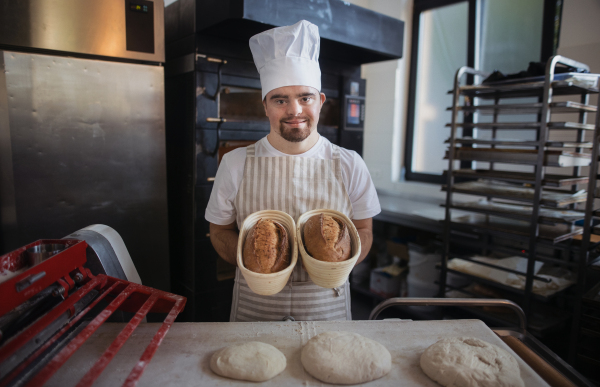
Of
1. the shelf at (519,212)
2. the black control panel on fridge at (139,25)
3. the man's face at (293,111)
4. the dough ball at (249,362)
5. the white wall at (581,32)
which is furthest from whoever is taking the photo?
the white wall at (581,32)

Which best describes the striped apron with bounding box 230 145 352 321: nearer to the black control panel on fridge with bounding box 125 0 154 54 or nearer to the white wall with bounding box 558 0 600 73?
the black control panel on fridge with bounding box 125 0 154 54

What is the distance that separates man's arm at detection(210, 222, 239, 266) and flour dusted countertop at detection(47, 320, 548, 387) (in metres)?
0.29

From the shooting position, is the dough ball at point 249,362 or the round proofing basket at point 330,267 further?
the round proofing basket at point 330,267

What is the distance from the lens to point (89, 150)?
1.94m

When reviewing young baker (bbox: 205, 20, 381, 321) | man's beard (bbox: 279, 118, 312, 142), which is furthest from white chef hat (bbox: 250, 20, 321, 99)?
man's beard (bbox: 279, 118, 312, 142)

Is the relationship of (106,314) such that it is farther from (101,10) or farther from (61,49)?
(101,10)

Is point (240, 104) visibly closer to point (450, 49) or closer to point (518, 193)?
point (518, 193)

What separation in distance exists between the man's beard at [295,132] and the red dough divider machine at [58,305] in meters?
0.67

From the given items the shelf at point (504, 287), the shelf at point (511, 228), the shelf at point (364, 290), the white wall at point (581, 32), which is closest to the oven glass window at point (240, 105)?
the shelf at point (511, 228)

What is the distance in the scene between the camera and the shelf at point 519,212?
2.04 meters

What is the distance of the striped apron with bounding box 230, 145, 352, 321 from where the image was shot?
1.46 m

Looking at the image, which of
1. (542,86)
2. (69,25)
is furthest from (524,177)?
(69,25)

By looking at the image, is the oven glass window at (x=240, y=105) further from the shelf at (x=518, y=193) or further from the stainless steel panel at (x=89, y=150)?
Result: the shelf at (x=518, y=193)

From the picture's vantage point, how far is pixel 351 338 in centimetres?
110
